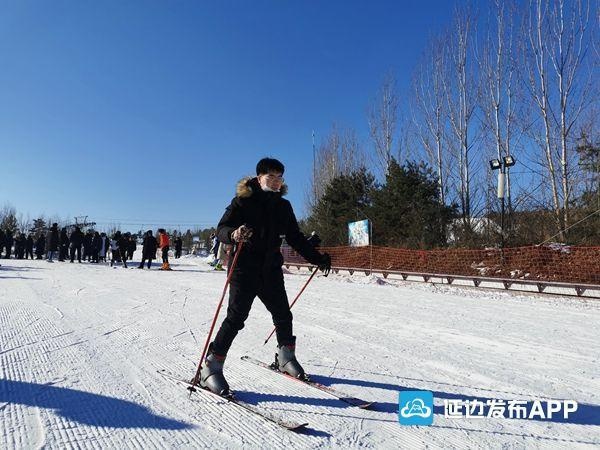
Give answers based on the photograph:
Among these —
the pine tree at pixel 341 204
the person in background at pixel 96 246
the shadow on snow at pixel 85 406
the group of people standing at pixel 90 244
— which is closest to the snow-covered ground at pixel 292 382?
the shadow on snow at pixel 85 406

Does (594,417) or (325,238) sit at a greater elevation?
(325,238)

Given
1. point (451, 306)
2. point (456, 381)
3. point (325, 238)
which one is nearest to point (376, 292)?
point (451, 306)

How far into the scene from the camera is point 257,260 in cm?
296

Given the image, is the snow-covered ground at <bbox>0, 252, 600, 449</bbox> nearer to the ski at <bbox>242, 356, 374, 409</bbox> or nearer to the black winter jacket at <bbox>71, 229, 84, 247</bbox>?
the ski at <bbox>242, 356, 374, 409</bbox>

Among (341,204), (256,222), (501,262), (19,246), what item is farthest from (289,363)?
(19,246)

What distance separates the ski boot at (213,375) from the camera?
2740 mm

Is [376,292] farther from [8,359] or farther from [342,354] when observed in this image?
[8,359]

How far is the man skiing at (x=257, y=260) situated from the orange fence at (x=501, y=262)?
10.00 metres

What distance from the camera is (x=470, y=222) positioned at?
18.0m

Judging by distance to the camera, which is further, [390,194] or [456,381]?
[390,194]

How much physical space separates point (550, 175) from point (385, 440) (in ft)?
56.2

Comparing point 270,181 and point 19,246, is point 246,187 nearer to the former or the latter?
point 270,181

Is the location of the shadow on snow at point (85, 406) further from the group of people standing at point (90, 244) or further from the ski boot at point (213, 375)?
the group of people standing at point (90, 244)

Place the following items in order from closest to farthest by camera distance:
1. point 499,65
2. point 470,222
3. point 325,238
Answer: point 470,222, point 499,65, point 325,238
